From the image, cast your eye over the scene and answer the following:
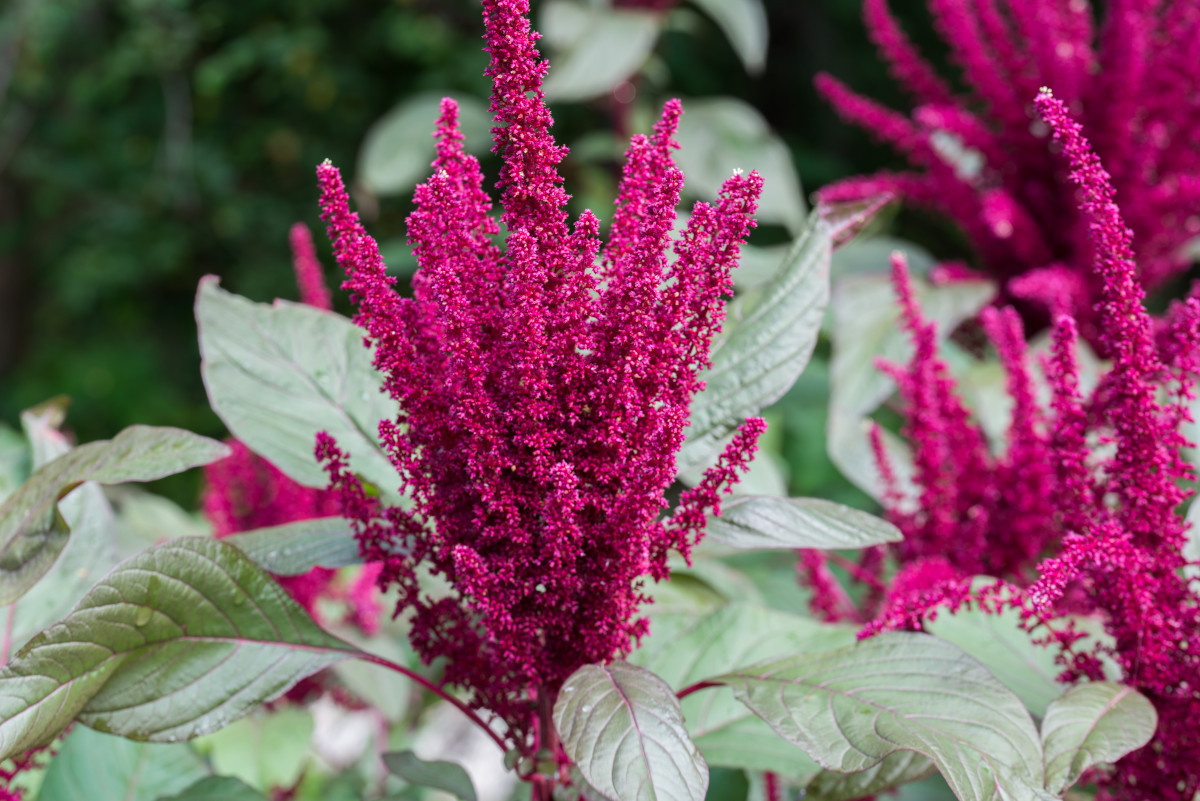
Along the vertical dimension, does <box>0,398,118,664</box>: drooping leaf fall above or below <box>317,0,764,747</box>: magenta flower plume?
below

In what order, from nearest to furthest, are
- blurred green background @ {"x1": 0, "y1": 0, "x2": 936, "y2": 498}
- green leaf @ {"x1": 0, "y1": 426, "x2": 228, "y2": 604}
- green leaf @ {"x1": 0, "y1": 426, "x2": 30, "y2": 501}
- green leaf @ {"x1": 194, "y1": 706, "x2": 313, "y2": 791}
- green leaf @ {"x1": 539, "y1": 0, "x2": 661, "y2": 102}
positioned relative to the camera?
green leaf @ {"x1": 0, "y1": 426, "x2": 228, "y2": 604} → green leaf @ {"x1": 0, "y1": 426, "x2": 30, "y2": 501} → green leaf @ {"x1": 194, "y1": 706, "x2": 313, "y2": 791} → green leaf @ {"x1": 539, "y1": 0, "x2": 661, "y2": 102} → blurred green background @ {"x1": 0, "y1": 0, "x2": 936, "y2": 498}

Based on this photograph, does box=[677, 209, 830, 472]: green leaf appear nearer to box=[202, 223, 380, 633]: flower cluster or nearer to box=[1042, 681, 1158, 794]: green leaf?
box=[1042, 681, 1158, 794]: green leaf

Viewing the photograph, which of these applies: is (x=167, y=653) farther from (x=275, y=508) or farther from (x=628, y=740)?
(x=275, y=508)

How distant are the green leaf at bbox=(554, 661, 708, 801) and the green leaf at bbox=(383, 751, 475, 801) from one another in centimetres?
19

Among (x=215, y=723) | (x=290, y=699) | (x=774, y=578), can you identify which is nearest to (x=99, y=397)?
(x=290, y=699)

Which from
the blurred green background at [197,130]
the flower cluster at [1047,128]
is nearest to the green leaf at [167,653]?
the flower cluster at [1047,128]

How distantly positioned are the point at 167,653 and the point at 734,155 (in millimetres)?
1362

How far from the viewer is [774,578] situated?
3.67 feet

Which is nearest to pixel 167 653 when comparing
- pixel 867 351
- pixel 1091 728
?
pixel 1091 728

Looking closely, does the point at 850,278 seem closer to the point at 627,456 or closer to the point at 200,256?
the point at 627,456

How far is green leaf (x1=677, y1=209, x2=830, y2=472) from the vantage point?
0.63 m

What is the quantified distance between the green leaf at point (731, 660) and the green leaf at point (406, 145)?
4.29ft

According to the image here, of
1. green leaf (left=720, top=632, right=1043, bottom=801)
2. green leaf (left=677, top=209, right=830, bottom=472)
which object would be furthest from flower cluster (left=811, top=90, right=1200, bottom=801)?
green leaf (left=677, top=209, right=830, bottom=472)

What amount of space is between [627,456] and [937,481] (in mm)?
320
